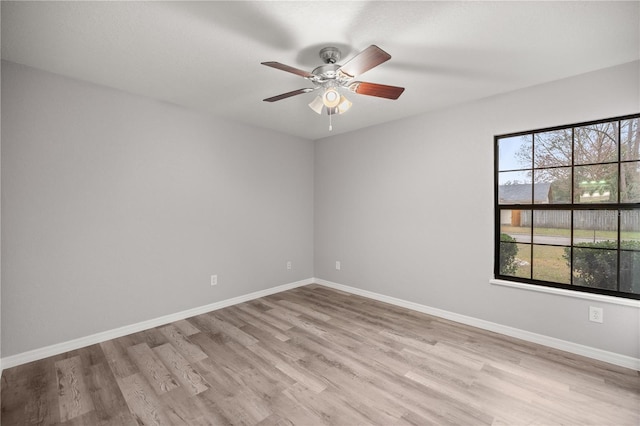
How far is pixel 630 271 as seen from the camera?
238 centimetres

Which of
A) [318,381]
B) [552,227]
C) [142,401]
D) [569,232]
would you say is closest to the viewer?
[142,401]

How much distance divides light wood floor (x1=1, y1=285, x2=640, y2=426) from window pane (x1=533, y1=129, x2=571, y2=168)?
1800mm

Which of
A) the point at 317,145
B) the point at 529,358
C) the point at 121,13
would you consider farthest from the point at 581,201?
the point at 121,13

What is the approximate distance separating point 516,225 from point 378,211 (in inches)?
64.3

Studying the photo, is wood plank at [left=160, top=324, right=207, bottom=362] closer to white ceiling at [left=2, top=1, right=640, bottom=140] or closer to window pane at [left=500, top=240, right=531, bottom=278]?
white ceiling at [left=2, top=1, right=640, bottom=140]

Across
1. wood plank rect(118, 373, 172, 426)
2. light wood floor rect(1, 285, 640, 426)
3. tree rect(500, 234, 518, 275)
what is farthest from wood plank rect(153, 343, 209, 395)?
tree rect(500, 234, 518, 275)

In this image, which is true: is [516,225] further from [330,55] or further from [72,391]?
[72,391]

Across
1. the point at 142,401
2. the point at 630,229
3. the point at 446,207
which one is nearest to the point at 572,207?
the point at 630,229

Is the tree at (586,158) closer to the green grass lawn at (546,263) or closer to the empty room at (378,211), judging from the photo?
the empty room at (378,211)

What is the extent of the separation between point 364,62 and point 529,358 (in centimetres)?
281

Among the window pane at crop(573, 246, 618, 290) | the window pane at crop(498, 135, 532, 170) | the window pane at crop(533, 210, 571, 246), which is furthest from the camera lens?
the window pane at crop(498, 135, 532, 170)

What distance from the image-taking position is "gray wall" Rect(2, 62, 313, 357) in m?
2.36

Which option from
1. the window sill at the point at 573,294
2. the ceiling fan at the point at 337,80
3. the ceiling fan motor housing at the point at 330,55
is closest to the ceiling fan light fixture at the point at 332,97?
the ceiling fan at the point at 337,80

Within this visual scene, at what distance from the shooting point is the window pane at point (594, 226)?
2475mm
